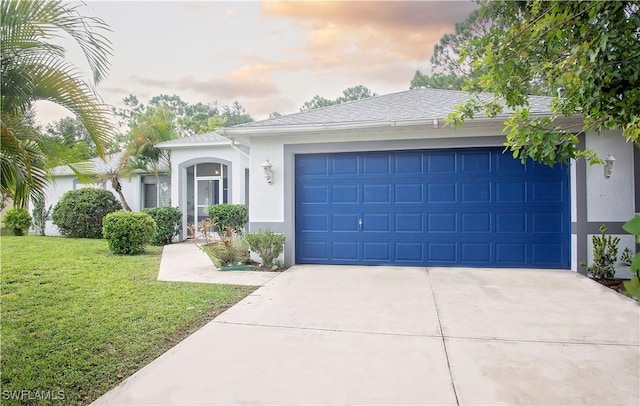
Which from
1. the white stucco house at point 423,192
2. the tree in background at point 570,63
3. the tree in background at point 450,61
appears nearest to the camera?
the tree in background at point 570,63

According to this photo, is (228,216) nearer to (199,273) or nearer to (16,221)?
(199,273)

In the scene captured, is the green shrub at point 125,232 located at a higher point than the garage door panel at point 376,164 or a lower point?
lower

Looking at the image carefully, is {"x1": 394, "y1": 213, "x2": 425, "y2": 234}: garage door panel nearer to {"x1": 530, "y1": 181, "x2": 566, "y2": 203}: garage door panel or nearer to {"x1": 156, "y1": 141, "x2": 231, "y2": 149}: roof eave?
{"x1": 530, "y1": 181, "x2": 566, "y2": 203}: garage door panel

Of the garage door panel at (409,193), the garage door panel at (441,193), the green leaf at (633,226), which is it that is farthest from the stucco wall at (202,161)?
the green leaf at (633,226)

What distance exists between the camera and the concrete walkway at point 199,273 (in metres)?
6.88

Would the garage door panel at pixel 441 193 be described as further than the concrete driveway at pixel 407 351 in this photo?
Yes

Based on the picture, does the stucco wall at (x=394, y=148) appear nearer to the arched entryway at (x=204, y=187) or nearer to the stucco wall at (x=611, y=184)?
the stucco wall at (x=611, y=184)

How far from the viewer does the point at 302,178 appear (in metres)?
8.34

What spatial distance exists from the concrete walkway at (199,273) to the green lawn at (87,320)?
0.32 m

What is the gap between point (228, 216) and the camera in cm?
1140

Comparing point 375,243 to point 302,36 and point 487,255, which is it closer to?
point 487,255

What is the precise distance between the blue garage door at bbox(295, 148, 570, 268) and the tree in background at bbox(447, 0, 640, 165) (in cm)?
315

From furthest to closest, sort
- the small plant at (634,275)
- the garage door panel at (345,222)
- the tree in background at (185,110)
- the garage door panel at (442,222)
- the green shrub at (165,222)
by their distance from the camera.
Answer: the tree in background at (185,110), the green shrub at (165,222), the garage door panel at (345,222), the garage door panel at (442,222), the small plant at (634,275)

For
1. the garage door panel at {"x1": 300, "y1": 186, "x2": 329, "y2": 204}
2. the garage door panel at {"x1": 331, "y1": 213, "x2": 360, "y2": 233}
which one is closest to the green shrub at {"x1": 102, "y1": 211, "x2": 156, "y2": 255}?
the garage door panel at {"x1": 300, "y1": 186, "x2": 329, "y2": 204}
